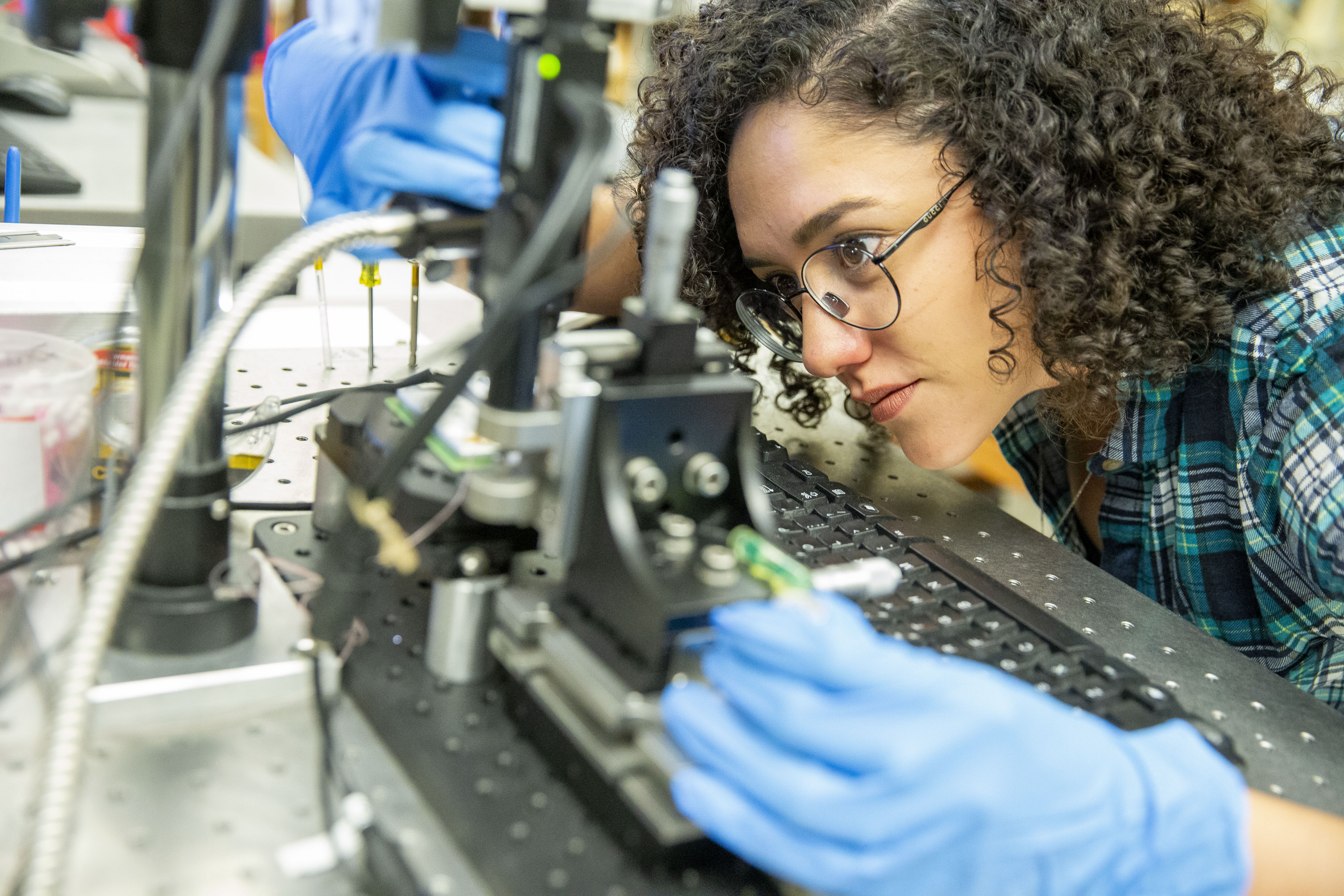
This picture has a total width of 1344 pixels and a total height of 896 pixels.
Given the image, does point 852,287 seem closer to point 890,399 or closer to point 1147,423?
point 890,399

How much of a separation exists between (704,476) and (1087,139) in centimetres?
71

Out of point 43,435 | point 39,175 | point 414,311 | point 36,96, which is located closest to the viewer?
point 43,435

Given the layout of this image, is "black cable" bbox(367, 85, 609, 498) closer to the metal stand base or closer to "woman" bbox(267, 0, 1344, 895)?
the metal stand base

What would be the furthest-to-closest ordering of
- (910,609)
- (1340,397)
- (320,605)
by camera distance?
1. (1340,397)
2. (910,609)
3. (320,605)

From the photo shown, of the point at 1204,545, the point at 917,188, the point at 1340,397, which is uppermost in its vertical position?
the point at 917,188

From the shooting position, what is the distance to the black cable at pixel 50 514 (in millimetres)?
621

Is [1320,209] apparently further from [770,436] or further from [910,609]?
[910,609]

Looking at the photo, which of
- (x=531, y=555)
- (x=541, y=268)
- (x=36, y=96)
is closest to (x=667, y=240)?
(x=541, y=268)

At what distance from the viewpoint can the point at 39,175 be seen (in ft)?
5.22

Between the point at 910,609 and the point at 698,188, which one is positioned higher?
the point at 698,188

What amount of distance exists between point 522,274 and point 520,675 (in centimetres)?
21

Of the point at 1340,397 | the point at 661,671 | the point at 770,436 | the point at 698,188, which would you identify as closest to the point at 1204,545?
the point at 1340,397

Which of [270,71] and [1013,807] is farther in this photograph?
[270,71]

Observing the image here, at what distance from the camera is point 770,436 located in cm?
121
